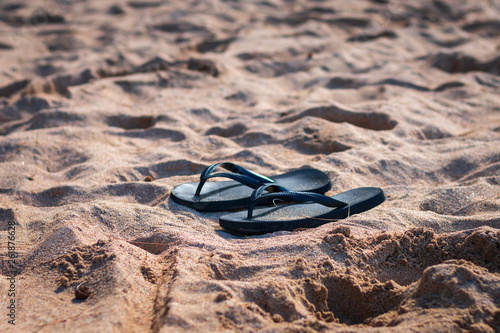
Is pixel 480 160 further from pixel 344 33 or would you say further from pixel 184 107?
pixel 344 33

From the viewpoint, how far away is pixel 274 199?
6.79 ft

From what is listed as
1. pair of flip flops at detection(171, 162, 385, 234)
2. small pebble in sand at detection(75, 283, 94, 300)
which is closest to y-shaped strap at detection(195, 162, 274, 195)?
pair of flip flops at detection(171, 162, 385, 234)

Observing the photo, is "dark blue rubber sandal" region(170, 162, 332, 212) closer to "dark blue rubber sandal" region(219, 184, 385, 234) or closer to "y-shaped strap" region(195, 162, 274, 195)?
"y-shaped strap" region(195, 162, 274, 195)

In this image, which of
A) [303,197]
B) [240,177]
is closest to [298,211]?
[303,197]

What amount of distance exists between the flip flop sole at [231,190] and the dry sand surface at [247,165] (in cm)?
6

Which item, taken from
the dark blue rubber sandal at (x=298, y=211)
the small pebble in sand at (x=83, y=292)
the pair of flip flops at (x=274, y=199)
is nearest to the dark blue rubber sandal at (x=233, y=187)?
the pair of flip flops at (x=274, y=199)

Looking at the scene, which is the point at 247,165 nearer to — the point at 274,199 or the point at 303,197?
the point at 274,199

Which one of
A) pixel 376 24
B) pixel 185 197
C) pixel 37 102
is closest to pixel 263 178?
pixel 185 197

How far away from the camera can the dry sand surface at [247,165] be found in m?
1.28

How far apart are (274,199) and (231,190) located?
0.25 metres

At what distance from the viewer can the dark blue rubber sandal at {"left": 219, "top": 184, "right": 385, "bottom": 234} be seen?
70.4 inches

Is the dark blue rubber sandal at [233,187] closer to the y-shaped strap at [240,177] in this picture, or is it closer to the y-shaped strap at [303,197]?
the y-shaped strap at [240,177]

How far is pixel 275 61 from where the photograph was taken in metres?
4.43

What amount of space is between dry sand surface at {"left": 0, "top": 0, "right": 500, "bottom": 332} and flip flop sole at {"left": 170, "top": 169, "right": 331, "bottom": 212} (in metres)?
0.06
